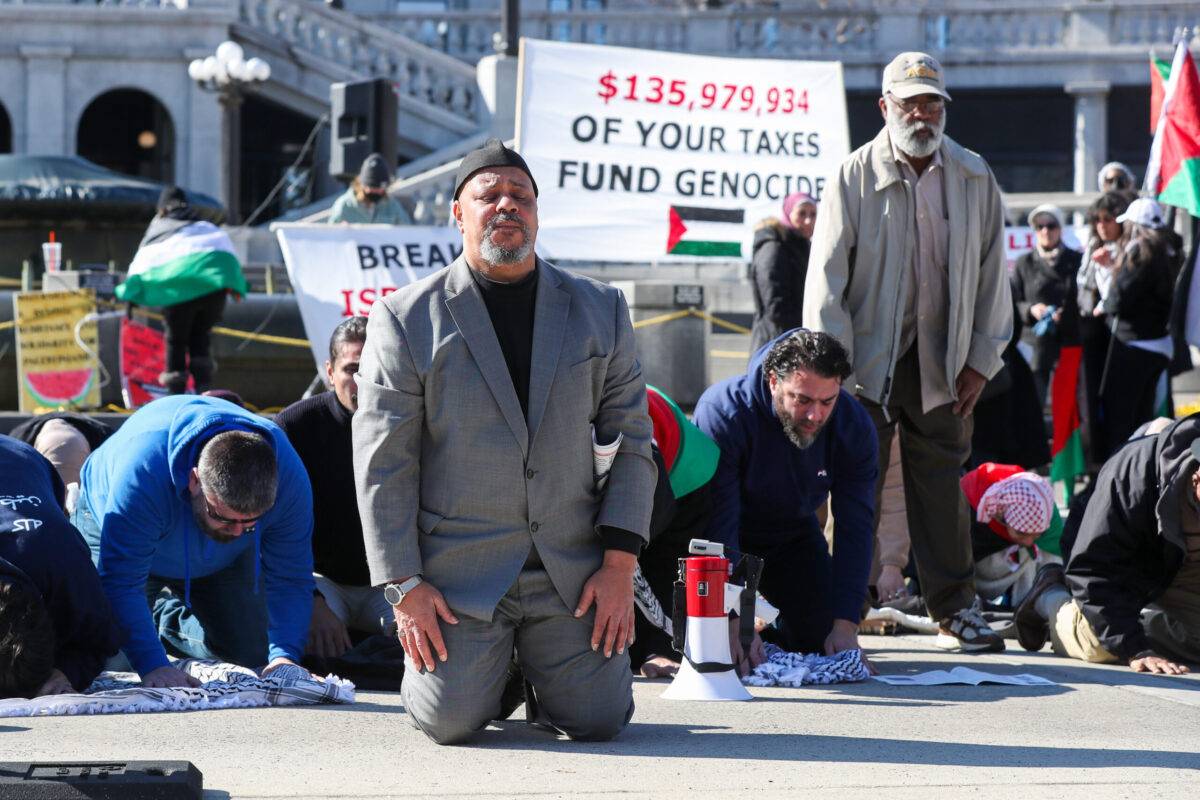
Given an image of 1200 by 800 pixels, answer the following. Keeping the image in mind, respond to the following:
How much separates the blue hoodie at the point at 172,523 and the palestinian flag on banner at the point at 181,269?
18.9 feet

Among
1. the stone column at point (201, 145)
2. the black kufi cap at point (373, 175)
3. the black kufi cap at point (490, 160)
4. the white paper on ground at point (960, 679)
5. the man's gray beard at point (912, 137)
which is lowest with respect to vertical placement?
the white paper on ground at point (960, 679)

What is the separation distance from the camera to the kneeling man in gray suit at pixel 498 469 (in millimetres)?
4977

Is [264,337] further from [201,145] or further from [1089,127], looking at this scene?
[1089,127]

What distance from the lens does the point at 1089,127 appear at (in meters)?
30.1

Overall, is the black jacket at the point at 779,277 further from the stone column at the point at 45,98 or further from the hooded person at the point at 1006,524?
the stone column at the point at 45,98

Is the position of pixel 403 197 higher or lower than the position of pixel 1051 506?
higher

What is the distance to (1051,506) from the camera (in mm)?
8070

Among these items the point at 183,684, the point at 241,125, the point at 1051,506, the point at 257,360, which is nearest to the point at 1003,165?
the point at 241,125

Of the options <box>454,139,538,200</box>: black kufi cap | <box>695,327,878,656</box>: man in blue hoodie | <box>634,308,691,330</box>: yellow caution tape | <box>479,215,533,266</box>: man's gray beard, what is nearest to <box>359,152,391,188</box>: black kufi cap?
<box>634,308,691,330</box>: yellow caution tape

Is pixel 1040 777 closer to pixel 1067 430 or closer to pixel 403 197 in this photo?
pixel 1067 430

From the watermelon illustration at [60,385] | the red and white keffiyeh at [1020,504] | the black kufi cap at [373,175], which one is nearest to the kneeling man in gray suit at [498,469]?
the red and white keffiyeh at [1020,504]

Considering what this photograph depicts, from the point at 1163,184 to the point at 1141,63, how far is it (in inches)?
786

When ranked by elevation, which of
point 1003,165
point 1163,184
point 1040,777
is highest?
point 1003,165

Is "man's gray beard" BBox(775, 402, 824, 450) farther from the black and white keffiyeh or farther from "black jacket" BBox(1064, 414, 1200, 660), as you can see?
the black and white keffiyeh
